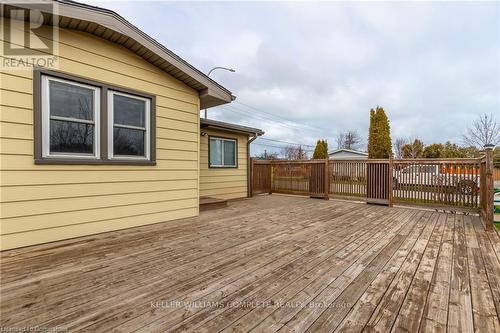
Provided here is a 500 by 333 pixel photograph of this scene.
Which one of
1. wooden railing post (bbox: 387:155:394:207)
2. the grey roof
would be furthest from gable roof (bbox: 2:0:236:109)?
wooden railing post (bbox: 387:155:394:207)

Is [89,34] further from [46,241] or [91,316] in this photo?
[91,316]

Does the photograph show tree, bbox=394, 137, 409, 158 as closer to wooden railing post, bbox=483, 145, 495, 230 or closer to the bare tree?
the bare tree

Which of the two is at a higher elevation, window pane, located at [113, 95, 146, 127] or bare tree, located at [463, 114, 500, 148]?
bare tree, located at [463, 114, 500, 148]

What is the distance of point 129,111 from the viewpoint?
13.0 ft

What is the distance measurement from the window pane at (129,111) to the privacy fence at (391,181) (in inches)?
205

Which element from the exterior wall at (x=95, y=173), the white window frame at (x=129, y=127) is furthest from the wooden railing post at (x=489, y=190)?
the white window frame at (x=129, y=127)

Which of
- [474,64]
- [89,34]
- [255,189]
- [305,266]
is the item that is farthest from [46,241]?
[474,64]

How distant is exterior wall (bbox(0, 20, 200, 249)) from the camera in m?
2.84

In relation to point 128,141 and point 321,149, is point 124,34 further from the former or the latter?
point 321,149

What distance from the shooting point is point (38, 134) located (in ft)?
9.81

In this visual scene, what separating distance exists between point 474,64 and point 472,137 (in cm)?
491

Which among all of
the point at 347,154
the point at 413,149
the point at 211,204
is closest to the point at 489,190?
the point at 211,204

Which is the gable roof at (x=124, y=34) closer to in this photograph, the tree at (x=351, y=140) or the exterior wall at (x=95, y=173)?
the exterior wall at (x=95, y=173)

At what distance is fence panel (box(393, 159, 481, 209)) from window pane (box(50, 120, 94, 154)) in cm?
751
